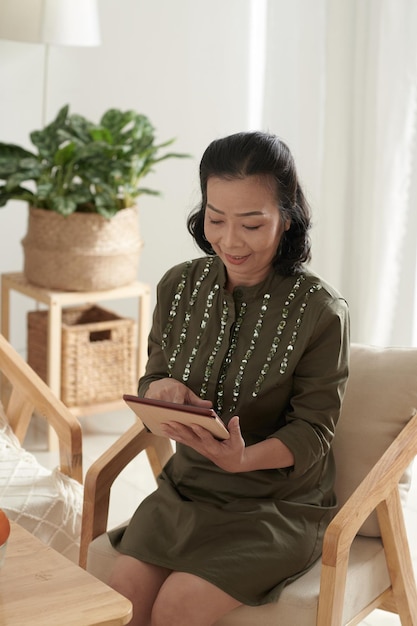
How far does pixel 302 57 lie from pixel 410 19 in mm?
507

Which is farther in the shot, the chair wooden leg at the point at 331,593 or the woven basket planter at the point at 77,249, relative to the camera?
the woven basket planter at the point at 77,249

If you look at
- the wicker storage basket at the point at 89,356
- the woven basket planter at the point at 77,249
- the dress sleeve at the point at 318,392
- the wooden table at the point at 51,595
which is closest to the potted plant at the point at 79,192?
the woven basket planter at the point at 77,249

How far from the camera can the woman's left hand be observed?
6.13 feet

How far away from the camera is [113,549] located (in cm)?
202

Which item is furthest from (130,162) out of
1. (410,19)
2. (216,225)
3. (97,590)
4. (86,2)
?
(97,590)

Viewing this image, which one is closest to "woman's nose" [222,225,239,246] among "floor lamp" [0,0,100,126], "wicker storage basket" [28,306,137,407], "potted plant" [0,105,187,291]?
"potted plant" [0,105,187,291]

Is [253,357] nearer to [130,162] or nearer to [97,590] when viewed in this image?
[97,590]

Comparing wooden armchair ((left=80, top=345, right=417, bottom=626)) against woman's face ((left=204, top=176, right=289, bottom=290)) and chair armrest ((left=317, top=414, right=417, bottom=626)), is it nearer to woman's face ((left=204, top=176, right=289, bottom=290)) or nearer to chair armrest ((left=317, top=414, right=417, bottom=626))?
chair armrest ((left=317, top=414, right=417, bottom=626))

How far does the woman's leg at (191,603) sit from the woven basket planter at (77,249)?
5.92ft

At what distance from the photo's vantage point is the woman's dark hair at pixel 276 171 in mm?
1947

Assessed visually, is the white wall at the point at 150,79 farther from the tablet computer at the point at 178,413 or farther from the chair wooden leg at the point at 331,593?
the chair wooden leg at the point at 331,593

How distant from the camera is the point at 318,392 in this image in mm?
1960

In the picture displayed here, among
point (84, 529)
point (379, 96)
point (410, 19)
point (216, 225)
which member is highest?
point (410, 19)

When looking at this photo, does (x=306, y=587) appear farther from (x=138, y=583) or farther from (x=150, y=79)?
(x=150, y=79)
